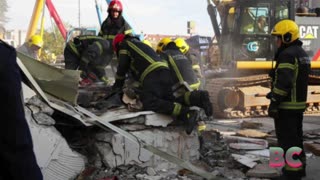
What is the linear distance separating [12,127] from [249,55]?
1021 centimetres

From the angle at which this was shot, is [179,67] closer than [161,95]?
No

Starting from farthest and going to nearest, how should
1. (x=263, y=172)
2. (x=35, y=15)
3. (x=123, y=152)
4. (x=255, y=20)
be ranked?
1. (x=35, y=15)
2. (x=255, y=20)
3. (x=263, y=172)
4. (x=123, y=152)

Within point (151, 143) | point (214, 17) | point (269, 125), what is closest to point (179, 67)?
point (151, 143)

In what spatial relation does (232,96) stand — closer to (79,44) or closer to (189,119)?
(79,44)

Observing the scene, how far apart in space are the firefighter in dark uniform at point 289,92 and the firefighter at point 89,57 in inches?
114

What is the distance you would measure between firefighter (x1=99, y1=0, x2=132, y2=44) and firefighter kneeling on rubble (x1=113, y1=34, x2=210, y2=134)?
1881 millimetres

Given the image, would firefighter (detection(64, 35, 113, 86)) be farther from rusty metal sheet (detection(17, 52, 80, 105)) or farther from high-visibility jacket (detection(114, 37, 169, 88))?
rusty metal sheet (detection(17, 52, 80, 105))

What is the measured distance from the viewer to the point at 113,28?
24.9ft

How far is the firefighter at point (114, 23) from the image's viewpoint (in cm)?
744

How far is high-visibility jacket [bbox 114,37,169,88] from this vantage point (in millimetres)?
5395

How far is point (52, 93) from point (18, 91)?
3365mm

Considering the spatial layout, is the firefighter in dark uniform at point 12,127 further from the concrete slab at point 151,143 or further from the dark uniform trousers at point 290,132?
the dark uniform trousers at point 290,132

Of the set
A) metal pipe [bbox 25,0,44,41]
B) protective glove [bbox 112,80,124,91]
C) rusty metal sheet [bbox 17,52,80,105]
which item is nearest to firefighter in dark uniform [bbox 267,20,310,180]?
protective glove [bbox 112,80,124,91]

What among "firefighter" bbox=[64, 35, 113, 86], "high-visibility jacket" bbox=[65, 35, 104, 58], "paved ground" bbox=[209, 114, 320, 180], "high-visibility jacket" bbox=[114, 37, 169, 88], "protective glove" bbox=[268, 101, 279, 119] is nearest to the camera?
"protective glove" bbox=[268, 101, 279, 119]
